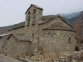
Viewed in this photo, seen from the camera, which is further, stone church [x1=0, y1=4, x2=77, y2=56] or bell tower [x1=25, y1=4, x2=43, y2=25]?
bell tower [x1=25, y1=4, x2=43, y2=25]

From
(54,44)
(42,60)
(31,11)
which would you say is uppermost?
(31,11)

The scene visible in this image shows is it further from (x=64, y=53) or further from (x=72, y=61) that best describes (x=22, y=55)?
(x=72, y=61)

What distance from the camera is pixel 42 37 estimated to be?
27.7 meters

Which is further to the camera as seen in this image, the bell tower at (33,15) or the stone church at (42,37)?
the bell tower at (33,15)

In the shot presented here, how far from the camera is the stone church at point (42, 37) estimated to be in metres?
27.2

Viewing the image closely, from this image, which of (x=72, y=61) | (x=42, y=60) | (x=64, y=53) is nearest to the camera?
(x=72, y=61)

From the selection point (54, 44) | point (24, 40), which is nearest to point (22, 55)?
point (24, 40)

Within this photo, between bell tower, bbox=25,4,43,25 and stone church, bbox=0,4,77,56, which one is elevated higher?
bell tower, bbox=25,4,43,25

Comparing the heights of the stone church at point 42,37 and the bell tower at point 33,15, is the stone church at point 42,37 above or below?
below

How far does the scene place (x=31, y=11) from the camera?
1175 inches

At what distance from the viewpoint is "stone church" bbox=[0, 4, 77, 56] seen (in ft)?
89.1

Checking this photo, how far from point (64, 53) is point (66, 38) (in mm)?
1955

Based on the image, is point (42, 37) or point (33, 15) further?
point (33, 15)

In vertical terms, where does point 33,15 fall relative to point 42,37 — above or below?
above
